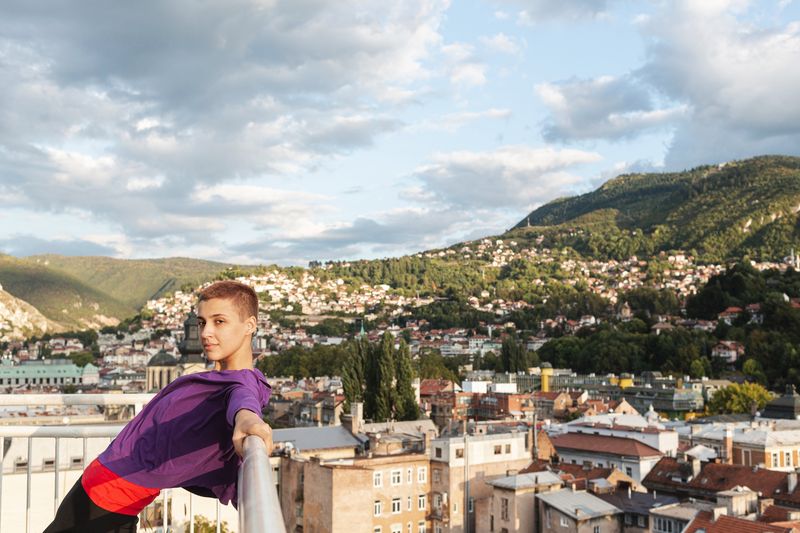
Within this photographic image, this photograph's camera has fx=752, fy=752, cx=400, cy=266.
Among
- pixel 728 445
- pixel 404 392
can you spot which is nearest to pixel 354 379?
pixel 404 392

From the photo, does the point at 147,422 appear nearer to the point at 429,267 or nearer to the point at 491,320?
the point at 491,320

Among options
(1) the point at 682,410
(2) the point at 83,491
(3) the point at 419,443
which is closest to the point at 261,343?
(1) the point at 682,410

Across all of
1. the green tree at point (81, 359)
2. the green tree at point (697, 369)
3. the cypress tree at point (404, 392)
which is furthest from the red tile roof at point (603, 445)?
the green tree at point (81, 359)

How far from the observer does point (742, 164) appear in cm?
13938

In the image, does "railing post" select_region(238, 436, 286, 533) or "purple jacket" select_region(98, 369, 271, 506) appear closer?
"railing post" select_region(238, 436, 286, 533)

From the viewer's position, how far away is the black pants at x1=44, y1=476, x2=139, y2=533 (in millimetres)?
1759

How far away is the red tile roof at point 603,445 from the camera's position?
913 inches

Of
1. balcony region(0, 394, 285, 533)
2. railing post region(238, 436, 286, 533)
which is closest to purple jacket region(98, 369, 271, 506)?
railing post region(238, 436, 286, 533)

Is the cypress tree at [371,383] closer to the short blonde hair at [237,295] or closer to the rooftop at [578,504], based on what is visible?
the rooftop at [578,504]

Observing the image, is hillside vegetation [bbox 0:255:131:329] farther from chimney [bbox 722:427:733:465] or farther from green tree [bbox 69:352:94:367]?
chimney [bbox 722:427:733:465]

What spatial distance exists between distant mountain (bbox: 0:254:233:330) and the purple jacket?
129m

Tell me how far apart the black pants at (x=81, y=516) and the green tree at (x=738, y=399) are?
1539 inches

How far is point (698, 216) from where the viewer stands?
125m

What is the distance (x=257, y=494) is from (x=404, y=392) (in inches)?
1203
